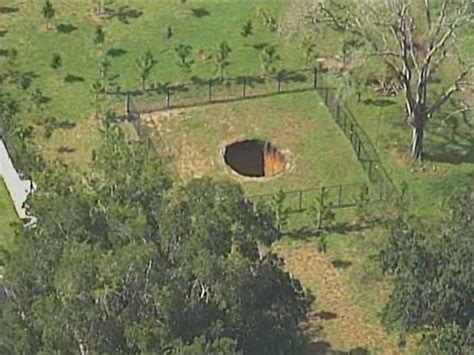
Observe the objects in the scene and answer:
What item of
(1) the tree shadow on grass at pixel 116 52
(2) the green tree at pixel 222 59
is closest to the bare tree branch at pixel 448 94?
(2) the green tree at pixel 222 59

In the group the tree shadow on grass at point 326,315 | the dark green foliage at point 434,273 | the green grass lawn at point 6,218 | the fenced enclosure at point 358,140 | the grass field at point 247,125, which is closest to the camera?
the dark green foliage at point 434,273

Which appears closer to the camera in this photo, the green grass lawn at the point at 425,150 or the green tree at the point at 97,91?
the green grass lawn at the point at 425,150

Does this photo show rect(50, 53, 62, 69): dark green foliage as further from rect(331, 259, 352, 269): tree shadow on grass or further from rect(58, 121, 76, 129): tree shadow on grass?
rect(331, 259, 352, 269): tree shadow on grass

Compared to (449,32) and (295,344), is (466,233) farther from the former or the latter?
(449,32)

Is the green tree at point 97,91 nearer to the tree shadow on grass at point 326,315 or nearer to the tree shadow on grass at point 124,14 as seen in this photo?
the tree shadow on grass at point 124,14

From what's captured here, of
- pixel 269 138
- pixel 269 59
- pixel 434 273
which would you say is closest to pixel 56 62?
pixel 269 59

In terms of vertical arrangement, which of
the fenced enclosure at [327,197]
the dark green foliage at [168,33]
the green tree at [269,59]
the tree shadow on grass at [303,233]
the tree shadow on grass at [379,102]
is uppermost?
the dark green foliage at [168,33]

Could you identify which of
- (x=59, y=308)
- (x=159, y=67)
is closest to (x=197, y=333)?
(x=59, y=308)

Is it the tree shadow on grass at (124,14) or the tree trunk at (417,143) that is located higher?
the tree shadow on grass at (124,14)
